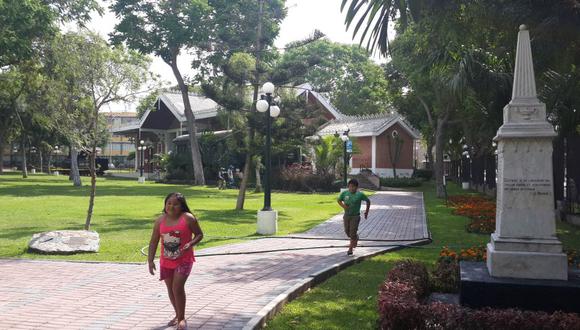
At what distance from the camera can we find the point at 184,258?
17.6ft

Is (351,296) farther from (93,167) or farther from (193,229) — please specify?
(93,167)

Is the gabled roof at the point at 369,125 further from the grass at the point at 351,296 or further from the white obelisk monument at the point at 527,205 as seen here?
the white obelisk monument at the point at 527,205

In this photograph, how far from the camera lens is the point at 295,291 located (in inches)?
279

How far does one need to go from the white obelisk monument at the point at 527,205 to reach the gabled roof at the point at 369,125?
3148 cm

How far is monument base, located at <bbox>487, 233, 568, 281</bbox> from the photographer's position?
20.2ft

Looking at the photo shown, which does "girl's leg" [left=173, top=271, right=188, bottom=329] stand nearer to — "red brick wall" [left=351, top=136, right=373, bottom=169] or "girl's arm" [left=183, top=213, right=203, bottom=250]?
"girl's arm" [left=183, top=213, right=203, bottom=250]

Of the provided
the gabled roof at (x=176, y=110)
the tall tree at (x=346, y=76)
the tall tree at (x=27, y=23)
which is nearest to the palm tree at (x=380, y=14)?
the tall tree at (x=27, y=23)

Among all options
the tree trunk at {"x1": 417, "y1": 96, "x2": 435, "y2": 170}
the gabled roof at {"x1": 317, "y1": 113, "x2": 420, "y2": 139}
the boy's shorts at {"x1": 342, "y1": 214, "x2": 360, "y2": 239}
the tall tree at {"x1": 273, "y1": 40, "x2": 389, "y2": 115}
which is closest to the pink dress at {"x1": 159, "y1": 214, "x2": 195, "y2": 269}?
the boy's shorts at {"x1": 342, "y1": 214, "x2": 360, "y2": 239}

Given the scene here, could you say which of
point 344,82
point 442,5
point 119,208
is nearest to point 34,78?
point 119,208

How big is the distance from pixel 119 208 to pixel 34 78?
Result: 14828 millimetres

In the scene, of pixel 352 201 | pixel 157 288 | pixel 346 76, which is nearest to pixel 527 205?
pixel 352 201

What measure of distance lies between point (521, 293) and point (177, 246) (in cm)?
371

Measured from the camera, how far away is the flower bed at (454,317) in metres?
4.83

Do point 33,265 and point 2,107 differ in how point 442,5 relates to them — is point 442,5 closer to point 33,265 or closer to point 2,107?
point 33,265
